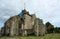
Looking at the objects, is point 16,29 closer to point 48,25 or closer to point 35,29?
point 35,29

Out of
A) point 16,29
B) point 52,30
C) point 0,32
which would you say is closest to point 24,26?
point 16,29

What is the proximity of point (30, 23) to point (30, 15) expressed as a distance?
491cm

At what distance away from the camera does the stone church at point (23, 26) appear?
203 feet

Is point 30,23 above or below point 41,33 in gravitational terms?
above

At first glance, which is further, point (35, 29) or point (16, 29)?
point (16, 29)

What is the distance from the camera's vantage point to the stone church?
203ft

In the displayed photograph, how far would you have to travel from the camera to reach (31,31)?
203ft

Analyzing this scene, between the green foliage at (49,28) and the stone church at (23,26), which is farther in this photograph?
the green foliage at (49,28)

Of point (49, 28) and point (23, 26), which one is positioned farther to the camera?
point (49, 28)

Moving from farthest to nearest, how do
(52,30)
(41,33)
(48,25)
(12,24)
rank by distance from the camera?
(48,25)
(52,30)
(12,24)
(41,33)

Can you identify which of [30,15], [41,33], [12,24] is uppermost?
[30,15]

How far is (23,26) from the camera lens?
218 ft

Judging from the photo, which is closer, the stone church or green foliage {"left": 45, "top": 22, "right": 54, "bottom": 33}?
the stone church

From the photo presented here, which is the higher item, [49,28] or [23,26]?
[23,26]
